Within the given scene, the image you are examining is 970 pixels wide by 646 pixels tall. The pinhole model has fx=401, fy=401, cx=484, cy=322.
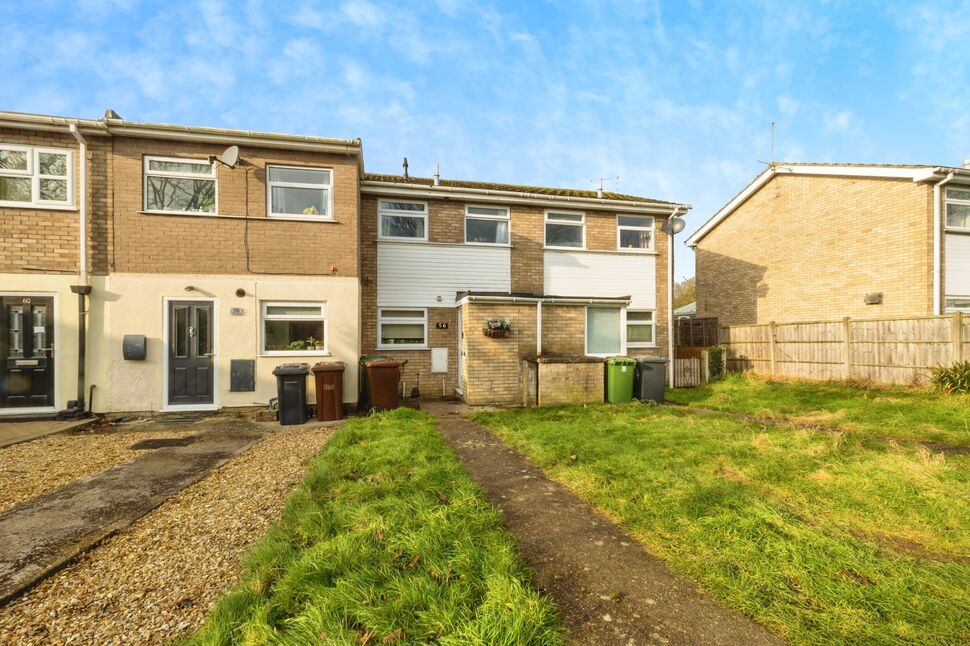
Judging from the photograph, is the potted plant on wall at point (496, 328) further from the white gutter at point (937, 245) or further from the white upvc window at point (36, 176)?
the white gutter at point (937, 245)

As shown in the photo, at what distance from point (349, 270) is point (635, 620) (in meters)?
8.46

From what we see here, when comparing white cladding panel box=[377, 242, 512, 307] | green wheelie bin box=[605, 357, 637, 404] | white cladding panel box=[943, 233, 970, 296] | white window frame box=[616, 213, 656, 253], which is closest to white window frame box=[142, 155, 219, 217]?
white cladding panel box=[377, 242, 512, 307]

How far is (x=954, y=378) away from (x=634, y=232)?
7.66 m

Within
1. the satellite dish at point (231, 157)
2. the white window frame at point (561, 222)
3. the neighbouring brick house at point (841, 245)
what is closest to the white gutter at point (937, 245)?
the neighbouring brick house at point (841, 245)

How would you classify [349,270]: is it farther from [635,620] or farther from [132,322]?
[635,620]

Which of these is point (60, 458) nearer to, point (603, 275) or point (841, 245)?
point (603, 275)

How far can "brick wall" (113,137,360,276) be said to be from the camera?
831 cm

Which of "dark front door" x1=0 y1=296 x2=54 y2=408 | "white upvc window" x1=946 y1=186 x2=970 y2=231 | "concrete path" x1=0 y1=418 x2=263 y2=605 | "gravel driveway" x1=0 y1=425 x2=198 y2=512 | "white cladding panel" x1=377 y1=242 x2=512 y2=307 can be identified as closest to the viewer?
"concrete path" x1=0 y1=418 x2=263 y2=605

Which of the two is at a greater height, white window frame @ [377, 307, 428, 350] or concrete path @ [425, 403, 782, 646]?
white window frame @ [377, 307, 428, 350]

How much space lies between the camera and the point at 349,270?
9133mm

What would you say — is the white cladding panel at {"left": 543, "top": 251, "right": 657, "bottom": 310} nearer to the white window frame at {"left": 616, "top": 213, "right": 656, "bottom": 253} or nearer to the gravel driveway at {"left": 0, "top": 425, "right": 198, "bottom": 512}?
the white window frame at {"left": 616, "top": 213, "right": 656, "bottom": 253}

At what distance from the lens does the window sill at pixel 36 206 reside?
26.0 feet

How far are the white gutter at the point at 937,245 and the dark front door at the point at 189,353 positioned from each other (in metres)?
18.0

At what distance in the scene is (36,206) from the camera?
316 inches
